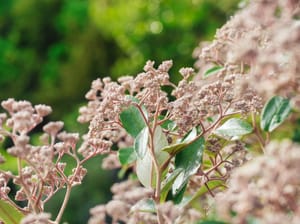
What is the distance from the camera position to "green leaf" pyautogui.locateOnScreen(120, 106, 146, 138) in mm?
512

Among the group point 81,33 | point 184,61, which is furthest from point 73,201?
point 81,33

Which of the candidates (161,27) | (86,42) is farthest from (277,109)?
(86,42)

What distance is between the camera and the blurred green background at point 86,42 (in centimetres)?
479

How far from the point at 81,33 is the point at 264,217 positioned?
5.47 meters

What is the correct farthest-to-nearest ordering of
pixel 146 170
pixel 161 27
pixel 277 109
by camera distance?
pixel 161 27 → pixel 146 170 → pixel 277 109

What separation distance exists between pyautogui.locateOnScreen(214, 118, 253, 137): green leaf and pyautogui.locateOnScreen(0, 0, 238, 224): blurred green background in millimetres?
3240

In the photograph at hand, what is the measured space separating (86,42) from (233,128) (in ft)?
16.8

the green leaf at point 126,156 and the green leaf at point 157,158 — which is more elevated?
the green leaf at point 126,156

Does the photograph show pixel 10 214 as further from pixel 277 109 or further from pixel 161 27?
pixel 161 27

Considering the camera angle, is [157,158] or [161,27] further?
[161,27]

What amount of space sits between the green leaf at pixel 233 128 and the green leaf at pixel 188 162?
18 mm

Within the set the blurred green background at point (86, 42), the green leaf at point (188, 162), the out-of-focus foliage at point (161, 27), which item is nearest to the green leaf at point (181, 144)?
the green leaf at point (188, 162)

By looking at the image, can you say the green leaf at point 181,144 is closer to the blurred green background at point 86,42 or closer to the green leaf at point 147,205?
the green leaf at point 147,205

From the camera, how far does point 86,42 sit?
5.53m
